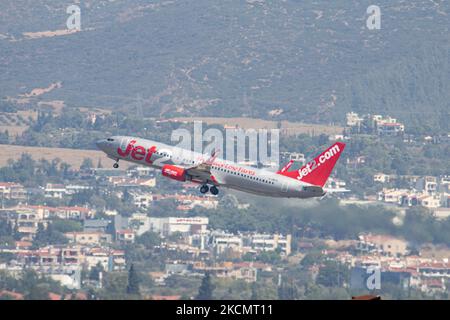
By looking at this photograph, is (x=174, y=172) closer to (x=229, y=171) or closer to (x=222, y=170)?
(x=222, y=170)

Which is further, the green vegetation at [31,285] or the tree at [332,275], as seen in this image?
the tree at [332,275]

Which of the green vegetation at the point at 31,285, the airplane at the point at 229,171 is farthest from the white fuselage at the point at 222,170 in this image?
the green vegetation at the point at 31,285

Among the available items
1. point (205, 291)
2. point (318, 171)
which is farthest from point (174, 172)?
point (205, 291)

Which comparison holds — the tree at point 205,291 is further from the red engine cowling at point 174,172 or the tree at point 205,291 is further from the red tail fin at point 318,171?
the red tail fin at point 318,171

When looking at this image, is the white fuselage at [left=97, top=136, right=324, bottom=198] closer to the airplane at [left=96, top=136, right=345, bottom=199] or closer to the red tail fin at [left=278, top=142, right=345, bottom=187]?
the airplane at [left=96, top=136, right=345, bottom=199]

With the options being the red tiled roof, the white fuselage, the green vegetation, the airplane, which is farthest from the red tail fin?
the red tiled roof
